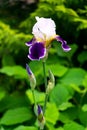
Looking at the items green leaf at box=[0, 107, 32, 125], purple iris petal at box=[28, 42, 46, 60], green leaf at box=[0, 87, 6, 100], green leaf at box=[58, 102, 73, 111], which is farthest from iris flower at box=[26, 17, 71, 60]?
green leaf at box=[0, 87, 6, 100]

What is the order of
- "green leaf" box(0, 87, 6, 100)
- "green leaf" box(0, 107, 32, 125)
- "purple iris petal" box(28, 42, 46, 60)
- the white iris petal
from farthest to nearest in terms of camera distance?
"green leaf" box(0, 87, 6, 100)
"green leaf" box(0, 107, 32, 125)
the white iris petal
"purple iris petal" box(28, 42, 46, 60)

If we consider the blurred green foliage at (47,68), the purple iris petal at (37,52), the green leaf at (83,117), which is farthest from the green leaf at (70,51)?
the purple iris petal at (37,52)

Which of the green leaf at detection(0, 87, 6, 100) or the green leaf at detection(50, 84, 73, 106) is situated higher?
the green leaf at detection(50, 84, 73, 106)

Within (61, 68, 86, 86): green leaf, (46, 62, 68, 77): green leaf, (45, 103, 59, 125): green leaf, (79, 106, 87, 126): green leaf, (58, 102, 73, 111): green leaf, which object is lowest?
(61, 68, 86, 86): green leaf

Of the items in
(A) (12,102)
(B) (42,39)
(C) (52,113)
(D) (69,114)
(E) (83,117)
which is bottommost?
(A) (12,102)

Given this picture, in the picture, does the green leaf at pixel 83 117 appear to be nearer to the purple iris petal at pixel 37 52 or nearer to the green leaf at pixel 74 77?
the green leaf at pixel 74 77

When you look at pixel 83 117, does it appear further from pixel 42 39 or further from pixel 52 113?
pixel 42 39

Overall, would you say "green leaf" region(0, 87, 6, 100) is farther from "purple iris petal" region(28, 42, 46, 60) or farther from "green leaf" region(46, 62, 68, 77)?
"purple iris petal" region(28, 42, 46, 60)

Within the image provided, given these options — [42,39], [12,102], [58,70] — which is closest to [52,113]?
[58,70]
